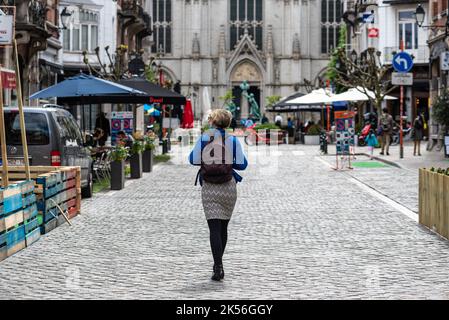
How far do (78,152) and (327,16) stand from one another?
83632 mm

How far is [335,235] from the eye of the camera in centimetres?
1320

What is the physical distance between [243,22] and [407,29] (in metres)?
45.9

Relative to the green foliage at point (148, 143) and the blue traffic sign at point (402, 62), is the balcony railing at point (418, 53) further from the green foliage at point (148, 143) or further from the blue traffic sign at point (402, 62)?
the green foliage at point (148, 143)

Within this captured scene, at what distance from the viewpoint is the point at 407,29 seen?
58.8m

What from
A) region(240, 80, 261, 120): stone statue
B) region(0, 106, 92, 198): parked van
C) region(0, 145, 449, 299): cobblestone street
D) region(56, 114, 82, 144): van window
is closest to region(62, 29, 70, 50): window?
region(56, 114, 82, 144): van window

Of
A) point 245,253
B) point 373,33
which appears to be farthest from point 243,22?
point 245,253

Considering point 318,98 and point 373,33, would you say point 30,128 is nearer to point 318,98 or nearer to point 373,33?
point 318,98

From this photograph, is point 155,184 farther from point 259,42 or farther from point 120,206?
point 259,42

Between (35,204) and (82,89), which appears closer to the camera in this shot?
(35,204)

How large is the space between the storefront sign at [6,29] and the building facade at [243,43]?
8609 cm

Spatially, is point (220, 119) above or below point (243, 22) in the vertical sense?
below

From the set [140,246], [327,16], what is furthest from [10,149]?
[327,16]

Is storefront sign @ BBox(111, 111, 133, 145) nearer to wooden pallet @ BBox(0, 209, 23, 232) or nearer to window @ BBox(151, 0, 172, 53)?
wooden pallet @ BBox(0, 209, 23, 232)

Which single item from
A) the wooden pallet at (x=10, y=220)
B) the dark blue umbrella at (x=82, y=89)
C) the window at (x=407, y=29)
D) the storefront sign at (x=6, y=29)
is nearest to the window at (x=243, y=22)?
the window at (x=407, y=29)
